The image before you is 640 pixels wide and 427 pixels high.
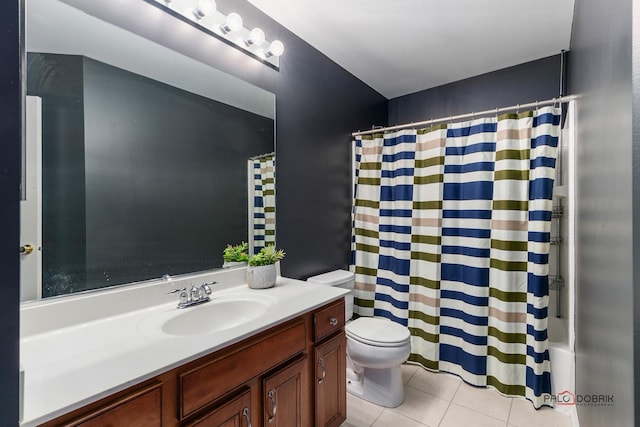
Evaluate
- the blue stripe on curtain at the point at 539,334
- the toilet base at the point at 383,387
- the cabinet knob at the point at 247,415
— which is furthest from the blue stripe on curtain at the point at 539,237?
the cabinet knob at the point at 247,415

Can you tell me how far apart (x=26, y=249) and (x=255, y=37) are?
145cm

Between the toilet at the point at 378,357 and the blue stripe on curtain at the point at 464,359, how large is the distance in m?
0.51

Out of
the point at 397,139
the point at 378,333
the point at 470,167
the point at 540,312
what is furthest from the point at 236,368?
the point at 397,139

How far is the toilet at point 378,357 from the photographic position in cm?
177

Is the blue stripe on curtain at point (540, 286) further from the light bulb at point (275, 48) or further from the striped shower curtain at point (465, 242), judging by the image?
the light bulb at point (275, 48)

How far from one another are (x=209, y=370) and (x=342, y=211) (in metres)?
1.78

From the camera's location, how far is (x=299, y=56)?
2.10 metres

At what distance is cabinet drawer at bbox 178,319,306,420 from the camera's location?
2.90ft

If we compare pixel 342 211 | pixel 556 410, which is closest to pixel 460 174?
pixel 342 211

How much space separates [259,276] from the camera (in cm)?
159

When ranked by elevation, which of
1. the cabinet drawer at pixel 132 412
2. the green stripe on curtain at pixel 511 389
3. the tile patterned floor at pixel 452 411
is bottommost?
the tile patterned floor at pixel 452 411

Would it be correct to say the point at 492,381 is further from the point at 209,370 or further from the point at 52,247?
the point at 52,247

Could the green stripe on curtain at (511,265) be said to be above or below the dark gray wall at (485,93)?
below

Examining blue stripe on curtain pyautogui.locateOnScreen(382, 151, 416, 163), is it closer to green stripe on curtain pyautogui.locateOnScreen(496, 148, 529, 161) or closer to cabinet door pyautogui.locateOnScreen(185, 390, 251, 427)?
green stripe on curtain pyautogui.locateOnScreen(496, 148, 529, 161)
